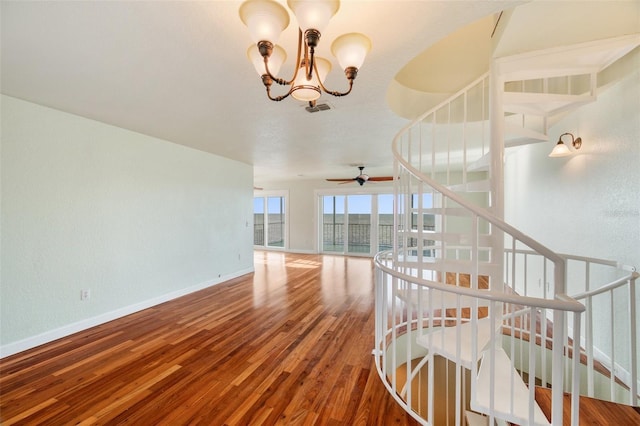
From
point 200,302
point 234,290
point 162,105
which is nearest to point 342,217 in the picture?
point 234,290

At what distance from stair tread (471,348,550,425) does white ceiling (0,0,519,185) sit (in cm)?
191

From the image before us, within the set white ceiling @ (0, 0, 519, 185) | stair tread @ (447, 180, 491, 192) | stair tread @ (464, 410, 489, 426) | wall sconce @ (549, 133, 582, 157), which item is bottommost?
stair tread @ (464, 410, 489, 426)

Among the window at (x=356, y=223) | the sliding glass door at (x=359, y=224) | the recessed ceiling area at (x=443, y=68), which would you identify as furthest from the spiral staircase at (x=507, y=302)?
the sliding glass door at (x=359, y=224)

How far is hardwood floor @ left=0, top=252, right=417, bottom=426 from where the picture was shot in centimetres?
176

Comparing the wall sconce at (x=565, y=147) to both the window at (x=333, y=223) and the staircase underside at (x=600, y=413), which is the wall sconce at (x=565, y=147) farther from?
the window at (x=333, y=223)

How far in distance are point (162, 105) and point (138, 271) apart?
85.4 inches

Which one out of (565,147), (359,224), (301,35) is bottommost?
(359,224)

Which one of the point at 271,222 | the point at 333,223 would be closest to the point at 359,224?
the point at 333,223

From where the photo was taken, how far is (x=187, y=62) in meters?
1.83

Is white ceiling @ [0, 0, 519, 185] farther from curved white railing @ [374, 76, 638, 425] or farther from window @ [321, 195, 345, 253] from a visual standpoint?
window @ [321, 195, 345, 253]

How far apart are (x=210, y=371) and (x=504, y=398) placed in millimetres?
2123

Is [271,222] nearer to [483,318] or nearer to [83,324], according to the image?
[83,324]

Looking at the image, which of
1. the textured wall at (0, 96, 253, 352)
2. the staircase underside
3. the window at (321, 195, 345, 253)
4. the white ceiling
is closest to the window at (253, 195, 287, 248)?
the window at (321, 195, 345, 253)

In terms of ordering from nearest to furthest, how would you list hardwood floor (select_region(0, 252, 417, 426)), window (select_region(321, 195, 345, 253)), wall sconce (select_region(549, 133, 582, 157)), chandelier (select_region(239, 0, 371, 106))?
chandelier (select_region(239, 0, 371, 106))
hardwood floor (select_region(0, 252, 417, 426))
wall sconce (select_region(549, 133, 582, 157))
window (select_region(321, 195, 345, 253))
